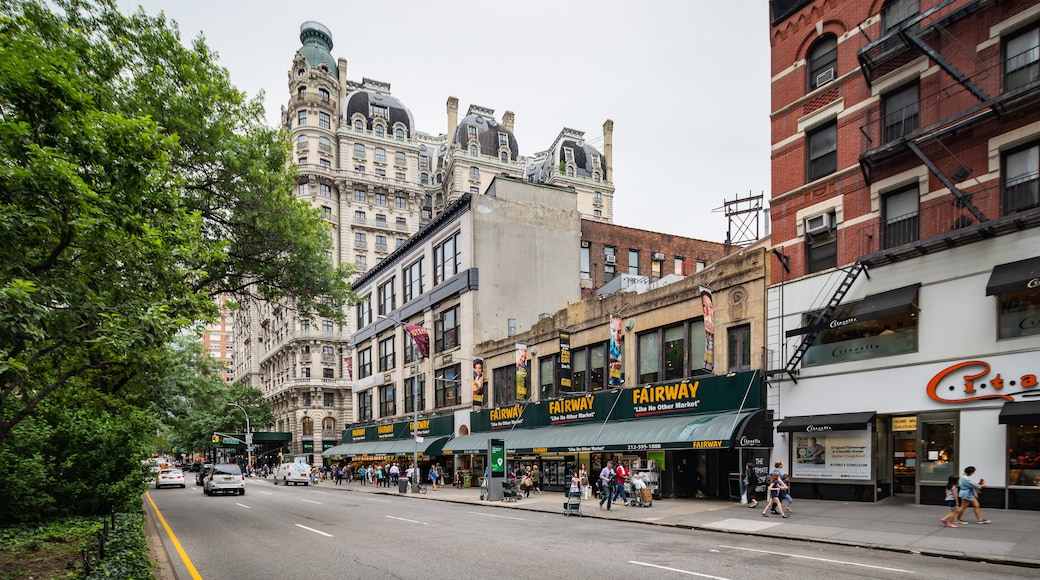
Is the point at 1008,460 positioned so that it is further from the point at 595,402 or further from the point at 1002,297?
the point at 595,402

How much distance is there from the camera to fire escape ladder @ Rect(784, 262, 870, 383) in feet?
65.4

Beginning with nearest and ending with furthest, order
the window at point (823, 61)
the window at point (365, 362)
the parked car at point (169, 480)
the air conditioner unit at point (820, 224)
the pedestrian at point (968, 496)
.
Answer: the pedestrian at point (968, 496) → the air conditioner unit at point (820, 224) → the window at point (823, 61) → the parked car at point (169, 480) → the window at point (365, 362)

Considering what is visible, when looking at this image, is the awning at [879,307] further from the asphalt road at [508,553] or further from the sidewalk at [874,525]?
the asphalt road at [508,553]

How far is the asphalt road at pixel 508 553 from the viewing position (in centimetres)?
1107

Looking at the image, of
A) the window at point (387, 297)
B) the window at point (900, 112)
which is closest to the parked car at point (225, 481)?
the window at point (387, 297)

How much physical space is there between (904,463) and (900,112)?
10.9 m

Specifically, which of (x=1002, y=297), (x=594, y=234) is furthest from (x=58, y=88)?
(x=594, y=234)

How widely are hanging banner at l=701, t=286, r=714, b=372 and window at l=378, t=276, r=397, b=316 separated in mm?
33279

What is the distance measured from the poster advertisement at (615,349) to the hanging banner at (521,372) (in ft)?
24.5

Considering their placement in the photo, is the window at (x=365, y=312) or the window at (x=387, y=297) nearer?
the window at (x=387, y=297)

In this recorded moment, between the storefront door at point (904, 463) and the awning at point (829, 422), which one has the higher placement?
Answer: the awning at point (829, 422)

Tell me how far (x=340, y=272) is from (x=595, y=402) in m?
14.2

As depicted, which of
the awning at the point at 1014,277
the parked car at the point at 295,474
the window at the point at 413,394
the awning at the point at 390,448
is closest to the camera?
the awning at the point at 1014,277

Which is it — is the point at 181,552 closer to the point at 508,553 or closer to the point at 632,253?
the point at 508,553
